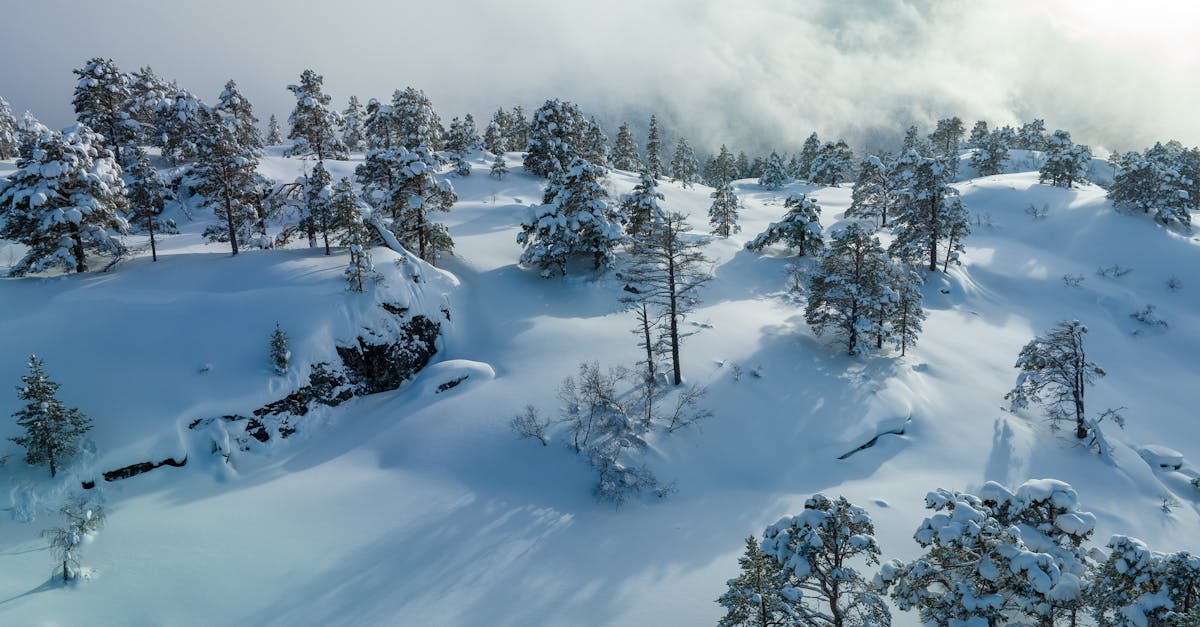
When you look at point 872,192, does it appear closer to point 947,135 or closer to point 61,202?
point 947,135

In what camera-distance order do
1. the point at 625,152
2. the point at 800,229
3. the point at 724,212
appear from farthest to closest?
1. the point at 625,152
2. the point at 724,212
3. the point at 800,229

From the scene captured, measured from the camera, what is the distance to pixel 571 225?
34.7 metres

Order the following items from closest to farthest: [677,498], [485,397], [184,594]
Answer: [184,594], [677,498], [485,397]

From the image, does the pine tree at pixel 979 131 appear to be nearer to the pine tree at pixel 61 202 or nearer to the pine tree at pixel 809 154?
the pine tree at pixel 809 154

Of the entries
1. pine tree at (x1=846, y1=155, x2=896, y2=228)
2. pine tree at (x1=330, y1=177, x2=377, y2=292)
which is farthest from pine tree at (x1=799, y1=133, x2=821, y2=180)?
pine tree at (x1=330, y1=177, x2=377, y2=292)

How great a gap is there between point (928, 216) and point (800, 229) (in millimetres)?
10275

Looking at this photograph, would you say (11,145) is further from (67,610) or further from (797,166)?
(797,166)

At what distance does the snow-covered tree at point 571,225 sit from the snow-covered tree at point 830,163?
59390 mm

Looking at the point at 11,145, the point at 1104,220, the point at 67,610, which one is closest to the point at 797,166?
the point at 1104,220

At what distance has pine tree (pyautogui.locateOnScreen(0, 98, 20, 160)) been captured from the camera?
5759cm

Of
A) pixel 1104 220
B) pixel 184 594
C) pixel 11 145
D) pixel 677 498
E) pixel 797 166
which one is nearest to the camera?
pixel 184 594

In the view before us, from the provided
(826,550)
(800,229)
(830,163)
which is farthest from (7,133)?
(830,163)

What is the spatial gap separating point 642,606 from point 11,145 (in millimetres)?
86413

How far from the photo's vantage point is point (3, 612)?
1328 centimetres
